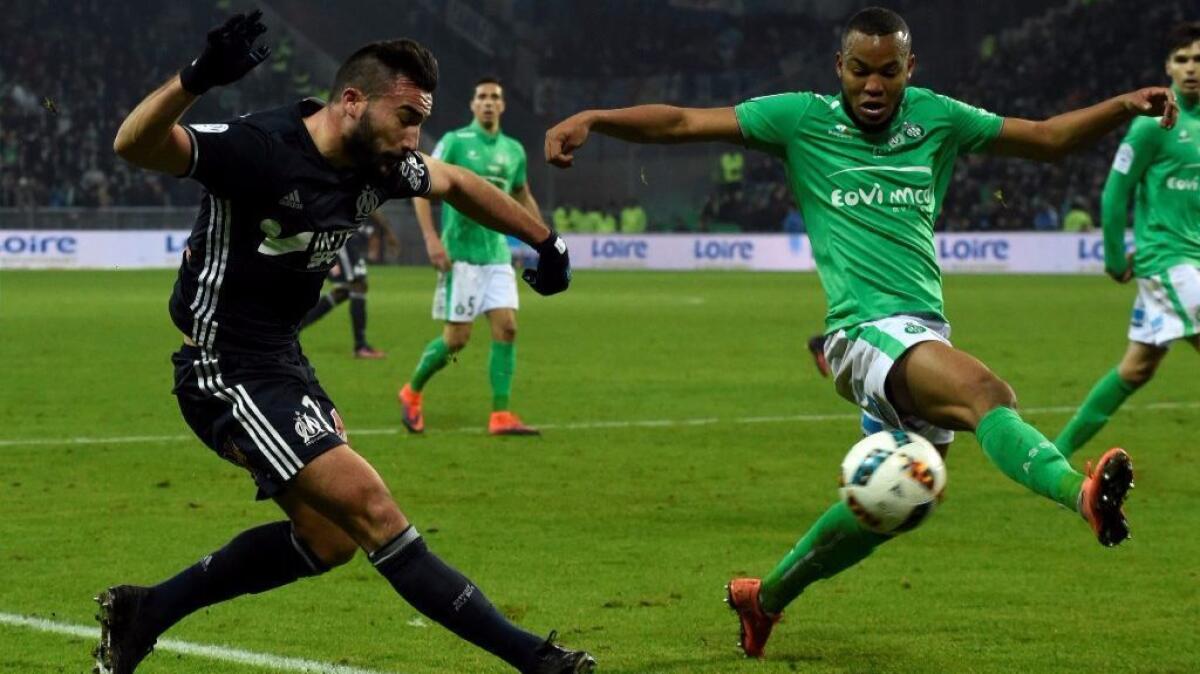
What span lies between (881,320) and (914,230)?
1.29 ft

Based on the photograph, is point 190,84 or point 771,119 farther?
point 771,119

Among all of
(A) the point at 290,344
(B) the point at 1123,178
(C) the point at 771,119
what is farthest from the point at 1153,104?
(B) the point at 1123,178

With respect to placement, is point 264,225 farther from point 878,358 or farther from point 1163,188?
point 1163,188

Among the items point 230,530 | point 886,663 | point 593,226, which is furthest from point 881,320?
point 593,226

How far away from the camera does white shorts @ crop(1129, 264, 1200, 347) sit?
954 cm

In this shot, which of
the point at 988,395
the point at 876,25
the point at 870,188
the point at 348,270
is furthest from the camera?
the point at 348,270

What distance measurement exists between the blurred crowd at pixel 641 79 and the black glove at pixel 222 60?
37.4 meters

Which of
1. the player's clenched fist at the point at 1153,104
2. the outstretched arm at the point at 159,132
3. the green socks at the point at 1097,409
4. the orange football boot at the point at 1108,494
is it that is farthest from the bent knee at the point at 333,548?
the green socks at the point at 1097,409

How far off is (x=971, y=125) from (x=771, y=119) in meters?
0.68

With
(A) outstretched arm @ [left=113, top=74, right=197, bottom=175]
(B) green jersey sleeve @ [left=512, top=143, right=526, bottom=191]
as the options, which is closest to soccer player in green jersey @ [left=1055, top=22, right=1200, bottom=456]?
(B) green jersey sleeve @ [left=512, top=143, right=526, bottom=191]

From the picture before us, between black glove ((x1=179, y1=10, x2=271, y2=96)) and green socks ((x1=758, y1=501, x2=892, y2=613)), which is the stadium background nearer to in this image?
green socks ((x1=758, y1=501, x2=892, y2=613))

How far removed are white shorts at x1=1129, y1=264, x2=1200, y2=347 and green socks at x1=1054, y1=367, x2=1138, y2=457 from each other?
268 millimetres

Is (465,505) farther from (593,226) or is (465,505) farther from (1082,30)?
(1082,30)

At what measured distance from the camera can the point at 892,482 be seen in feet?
16.7
